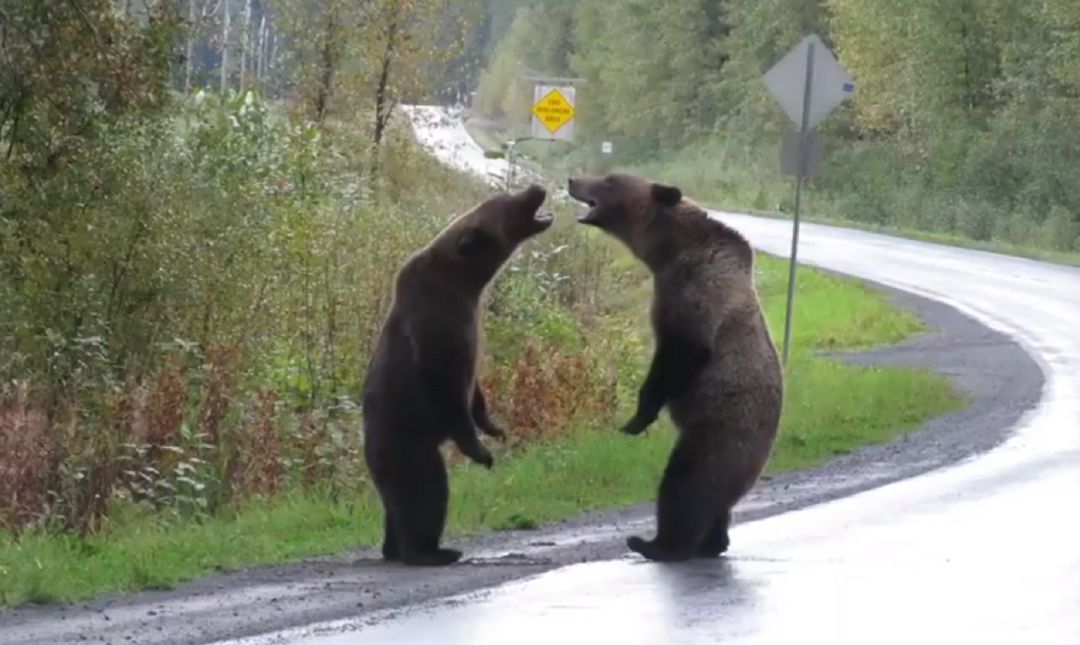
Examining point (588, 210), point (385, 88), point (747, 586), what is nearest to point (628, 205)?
point (588, 210)

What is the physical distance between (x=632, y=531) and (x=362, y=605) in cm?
378

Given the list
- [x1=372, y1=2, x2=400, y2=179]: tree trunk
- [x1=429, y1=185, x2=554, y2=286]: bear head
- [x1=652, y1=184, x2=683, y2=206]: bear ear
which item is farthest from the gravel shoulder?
[x1=372, y1=2, x2=400, y2=179]: tree trunk

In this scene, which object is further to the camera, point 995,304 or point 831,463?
point 995,304

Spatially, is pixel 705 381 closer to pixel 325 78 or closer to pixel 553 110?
pixel 325 78

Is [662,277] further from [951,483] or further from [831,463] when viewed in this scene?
[831,463]

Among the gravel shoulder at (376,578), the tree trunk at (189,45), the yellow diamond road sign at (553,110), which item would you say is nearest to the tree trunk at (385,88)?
the yellow diamond road sign at (553,110)

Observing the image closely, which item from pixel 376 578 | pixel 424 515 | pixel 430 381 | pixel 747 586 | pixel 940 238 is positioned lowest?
pixel 376 578

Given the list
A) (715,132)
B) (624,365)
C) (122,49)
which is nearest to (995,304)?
(624,365)

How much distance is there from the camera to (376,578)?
10.5 meters

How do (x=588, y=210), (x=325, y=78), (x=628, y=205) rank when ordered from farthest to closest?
(x=325, y=78) → (x=588, y=210) → (x=628, y=205)

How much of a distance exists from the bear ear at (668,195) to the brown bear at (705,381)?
0.02 metres

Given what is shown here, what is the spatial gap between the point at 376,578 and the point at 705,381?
6.20 feet

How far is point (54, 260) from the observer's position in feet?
53.3

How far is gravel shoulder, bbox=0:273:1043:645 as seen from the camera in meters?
9.02
